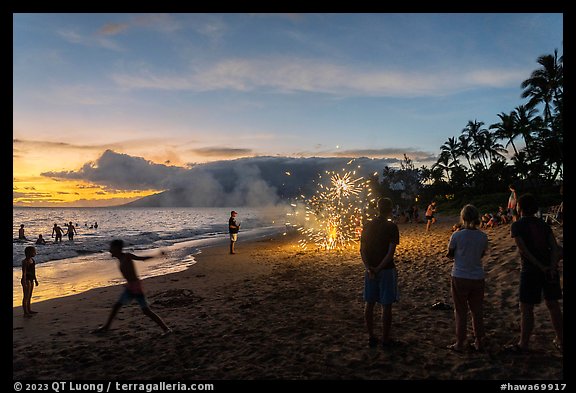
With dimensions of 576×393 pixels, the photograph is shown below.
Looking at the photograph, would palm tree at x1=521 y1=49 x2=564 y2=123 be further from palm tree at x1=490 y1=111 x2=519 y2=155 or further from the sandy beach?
the sandy beach

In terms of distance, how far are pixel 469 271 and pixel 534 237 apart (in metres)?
0.95

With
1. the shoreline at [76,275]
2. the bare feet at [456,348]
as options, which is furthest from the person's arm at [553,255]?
the shoreline at [76,275]

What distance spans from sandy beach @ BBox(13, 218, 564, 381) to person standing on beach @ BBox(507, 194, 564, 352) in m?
0.62

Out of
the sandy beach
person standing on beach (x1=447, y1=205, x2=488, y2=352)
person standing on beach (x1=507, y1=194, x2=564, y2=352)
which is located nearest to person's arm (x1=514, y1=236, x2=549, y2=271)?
person standing on beach (x1=507, y1=194, x2=564, y2=352)

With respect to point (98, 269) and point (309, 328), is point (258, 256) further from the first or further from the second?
point (309, 328)

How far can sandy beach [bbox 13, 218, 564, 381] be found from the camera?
15.3 feet

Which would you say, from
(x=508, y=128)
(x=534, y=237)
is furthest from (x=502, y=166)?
(x=534, y=237)

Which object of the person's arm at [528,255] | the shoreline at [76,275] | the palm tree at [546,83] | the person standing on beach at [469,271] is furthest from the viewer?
the palm tree at [546,83]

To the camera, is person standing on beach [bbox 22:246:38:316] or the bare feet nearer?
the bare feet

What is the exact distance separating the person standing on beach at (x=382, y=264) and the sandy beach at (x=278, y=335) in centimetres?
60

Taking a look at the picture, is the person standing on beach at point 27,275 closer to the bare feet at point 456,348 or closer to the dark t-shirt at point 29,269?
the dark t-shirt at point 29,269

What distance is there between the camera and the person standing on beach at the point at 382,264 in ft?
16.6

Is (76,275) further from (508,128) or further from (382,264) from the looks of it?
(508,128)
